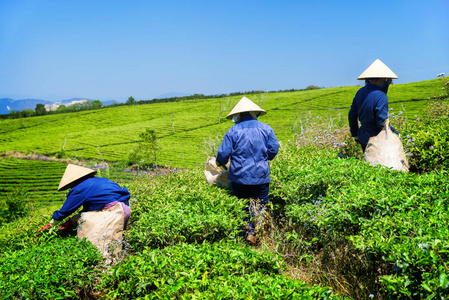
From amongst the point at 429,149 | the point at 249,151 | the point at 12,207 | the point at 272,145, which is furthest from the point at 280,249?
the point at 12,207

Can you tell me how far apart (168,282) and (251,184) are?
2.53 metres

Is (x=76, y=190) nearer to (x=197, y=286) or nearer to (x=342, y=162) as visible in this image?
(x=197, y=286)

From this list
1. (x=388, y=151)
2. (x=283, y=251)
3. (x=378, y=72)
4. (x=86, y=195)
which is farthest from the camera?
(x=378, y=72)

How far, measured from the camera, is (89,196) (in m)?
4.66

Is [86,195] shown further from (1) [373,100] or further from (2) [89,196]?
(1) [373,100]

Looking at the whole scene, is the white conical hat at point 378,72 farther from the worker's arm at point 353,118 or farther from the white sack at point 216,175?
the white sack at point 216,175

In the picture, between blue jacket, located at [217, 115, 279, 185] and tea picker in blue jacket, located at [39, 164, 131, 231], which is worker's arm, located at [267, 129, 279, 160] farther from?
tea picker in blue jacket, located at [39, 164, 131, 231]

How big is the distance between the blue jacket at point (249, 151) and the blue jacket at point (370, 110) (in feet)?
6.53

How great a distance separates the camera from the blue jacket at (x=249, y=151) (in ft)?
16.5

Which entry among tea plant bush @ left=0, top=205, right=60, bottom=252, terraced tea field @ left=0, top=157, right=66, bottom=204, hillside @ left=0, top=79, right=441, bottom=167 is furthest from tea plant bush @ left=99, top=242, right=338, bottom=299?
hillside @ left=0, top=79, right=441, bottom=167

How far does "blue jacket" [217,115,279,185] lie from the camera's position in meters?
5.03

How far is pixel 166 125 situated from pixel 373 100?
5706cm

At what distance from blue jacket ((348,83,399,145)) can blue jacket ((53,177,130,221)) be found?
15.5 feet

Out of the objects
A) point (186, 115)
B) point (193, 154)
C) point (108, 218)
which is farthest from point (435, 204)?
point (186, 115)
